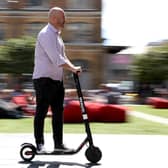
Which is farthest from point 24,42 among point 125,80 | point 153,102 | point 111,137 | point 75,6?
point 111,137

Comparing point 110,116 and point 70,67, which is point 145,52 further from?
point 70,67

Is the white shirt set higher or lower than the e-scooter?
higher

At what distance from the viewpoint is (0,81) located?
51344 millimetres

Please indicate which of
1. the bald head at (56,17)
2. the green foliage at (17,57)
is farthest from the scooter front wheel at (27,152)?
the green foliage at (17,57)

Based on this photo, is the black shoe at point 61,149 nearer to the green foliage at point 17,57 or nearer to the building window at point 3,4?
the green foliage at point 17,57

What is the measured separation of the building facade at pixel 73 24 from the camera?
2152 inches

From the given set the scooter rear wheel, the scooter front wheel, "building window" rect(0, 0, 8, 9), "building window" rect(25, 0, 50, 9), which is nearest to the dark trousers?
the scooter front wheel

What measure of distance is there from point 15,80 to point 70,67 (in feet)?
145

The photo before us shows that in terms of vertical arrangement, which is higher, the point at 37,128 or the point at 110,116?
the point at 37,128

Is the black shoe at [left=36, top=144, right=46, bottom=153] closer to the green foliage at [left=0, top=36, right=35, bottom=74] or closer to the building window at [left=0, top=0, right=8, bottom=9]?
the green foliage at [left=0, top=36, right=35, bottom=74]

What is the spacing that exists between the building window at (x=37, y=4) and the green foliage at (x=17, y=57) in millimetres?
5494

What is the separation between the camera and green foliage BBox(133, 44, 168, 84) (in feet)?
147

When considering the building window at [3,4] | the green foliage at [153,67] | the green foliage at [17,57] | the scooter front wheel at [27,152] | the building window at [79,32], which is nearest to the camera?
the scooter front wheel at [27,152]

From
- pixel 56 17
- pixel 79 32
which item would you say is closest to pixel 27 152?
pixel 56 17
